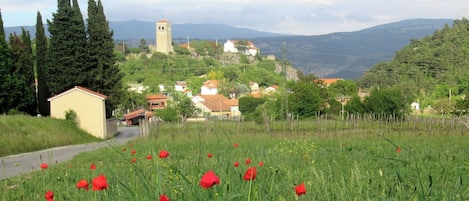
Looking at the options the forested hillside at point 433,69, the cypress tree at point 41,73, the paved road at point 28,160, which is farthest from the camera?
the forested hillside at point 433,69

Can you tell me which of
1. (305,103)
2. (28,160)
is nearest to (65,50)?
(28,160)

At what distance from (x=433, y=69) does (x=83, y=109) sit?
156 feet

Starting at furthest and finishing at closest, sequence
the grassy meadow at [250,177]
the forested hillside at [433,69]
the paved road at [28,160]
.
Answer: the forested hillside at [433,69] < the paved road at [28,160] < the grassy meadow at [250,177]

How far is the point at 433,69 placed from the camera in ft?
210

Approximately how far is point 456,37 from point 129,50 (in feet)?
256

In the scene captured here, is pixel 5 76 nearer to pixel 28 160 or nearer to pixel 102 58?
pixel 102 58

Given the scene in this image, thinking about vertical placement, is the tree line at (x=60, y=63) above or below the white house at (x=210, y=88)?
above

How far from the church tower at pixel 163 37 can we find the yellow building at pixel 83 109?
399 ft

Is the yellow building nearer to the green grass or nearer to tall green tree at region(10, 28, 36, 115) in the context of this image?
the green grass

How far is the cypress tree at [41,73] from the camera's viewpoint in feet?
108

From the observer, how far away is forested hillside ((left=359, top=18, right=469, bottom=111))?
197ft

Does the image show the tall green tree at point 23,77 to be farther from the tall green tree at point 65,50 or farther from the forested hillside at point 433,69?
the forested hillside at point 433,69

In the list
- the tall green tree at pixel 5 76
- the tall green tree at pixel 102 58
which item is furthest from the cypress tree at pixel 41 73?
the tall green tree at pixel 5 76

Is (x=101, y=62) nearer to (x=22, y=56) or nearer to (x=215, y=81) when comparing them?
(x=22, y=56)
